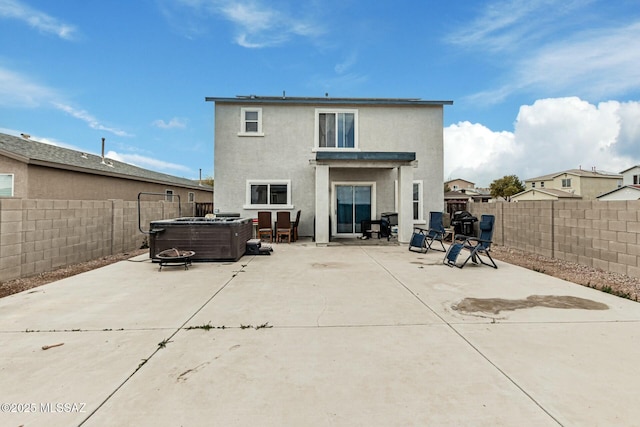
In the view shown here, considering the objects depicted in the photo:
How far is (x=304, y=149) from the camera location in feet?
42.2

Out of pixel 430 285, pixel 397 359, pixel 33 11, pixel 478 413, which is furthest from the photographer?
pixel 33 11

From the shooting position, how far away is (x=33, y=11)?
10766 millimetres

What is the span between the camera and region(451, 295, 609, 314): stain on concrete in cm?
427

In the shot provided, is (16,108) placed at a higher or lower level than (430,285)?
higher

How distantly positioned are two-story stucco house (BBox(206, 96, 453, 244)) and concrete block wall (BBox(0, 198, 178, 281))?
418 cm

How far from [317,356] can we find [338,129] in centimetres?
1150

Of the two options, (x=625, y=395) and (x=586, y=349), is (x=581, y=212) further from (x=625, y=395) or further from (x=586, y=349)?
(x=625, y=395)

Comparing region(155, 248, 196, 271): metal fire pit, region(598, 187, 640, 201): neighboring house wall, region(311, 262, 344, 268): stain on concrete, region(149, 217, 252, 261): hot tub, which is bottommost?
region(311, 262, 344, 268): stain on concrete

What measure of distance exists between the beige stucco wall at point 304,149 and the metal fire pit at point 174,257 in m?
5.45

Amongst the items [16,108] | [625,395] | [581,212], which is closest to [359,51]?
[581,212]

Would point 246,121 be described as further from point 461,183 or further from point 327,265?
point 461,183

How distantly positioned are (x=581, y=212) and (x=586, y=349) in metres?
6.01

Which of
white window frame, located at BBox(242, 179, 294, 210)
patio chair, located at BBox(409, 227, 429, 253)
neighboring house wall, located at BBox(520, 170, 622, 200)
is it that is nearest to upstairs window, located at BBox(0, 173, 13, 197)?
white window frame, located at BBox(242, 179, 294, 210)

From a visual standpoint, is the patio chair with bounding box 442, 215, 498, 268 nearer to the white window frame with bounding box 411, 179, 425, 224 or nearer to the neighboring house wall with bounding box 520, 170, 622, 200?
the white window frame with bounding box 411, 179, 425, 224
